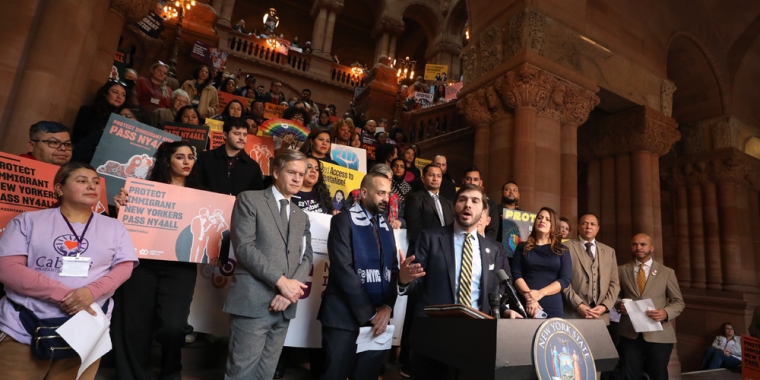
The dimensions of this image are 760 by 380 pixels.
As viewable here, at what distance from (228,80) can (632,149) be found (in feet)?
31.3

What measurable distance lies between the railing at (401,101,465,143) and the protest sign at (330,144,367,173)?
5727 mm

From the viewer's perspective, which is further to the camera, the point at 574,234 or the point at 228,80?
the point at 228,80

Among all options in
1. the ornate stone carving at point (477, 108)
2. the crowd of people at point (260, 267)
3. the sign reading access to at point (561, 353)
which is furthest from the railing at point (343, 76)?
the sign reading access to at point (561, 353)

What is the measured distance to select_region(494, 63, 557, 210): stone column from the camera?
682 cm

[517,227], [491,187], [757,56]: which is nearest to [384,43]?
[757,56]

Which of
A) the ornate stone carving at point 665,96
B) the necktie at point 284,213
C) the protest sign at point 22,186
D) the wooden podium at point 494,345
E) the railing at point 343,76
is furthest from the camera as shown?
the railing at point 343,76

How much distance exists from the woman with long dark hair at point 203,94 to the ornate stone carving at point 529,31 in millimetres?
5613

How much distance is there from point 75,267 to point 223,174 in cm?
164

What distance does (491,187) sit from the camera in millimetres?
7348

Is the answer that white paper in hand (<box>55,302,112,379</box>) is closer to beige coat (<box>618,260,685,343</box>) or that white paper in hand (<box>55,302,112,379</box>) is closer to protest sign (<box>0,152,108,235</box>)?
protest sign (<box>0,152,108,235</box>)

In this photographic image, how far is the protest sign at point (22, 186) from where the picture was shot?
7.98 feet

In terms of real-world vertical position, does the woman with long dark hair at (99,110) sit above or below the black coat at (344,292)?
above

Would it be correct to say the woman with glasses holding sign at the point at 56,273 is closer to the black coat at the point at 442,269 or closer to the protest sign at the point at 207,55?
the black coat at the point at 442,269

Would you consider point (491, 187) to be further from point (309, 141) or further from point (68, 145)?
point (68, 145)
